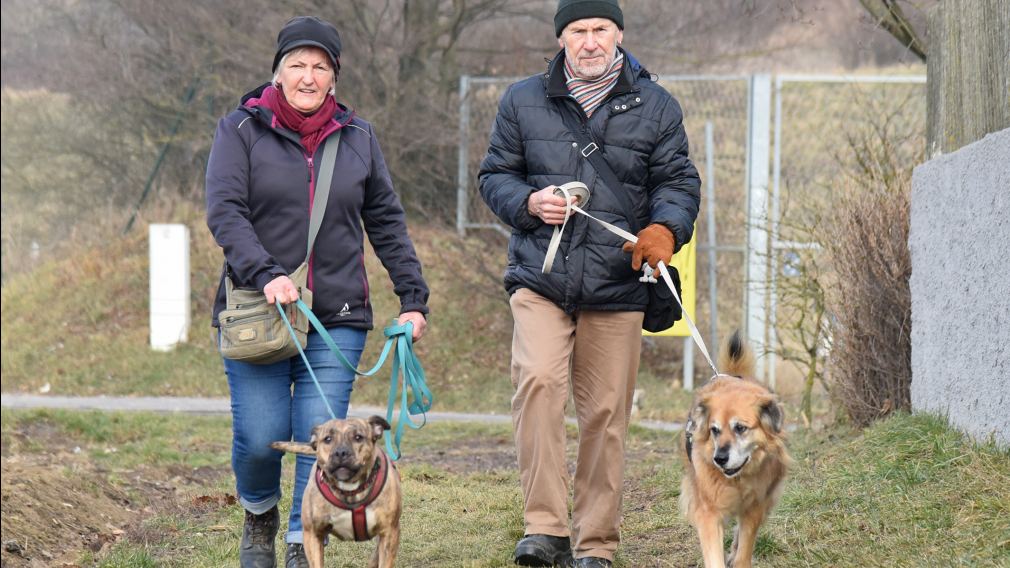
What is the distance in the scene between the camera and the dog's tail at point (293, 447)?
4703mm

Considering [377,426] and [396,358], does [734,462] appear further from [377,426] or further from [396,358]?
[396,358]

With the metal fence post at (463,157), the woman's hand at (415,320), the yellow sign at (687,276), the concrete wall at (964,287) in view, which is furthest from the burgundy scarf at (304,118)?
the metal fence post at (463,157)

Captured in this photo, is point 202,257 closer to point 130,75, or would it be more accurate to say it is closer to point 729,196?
point 130,75

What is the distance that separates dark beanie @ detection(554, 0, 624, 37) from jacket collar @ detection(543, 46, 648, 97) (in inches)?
5.8

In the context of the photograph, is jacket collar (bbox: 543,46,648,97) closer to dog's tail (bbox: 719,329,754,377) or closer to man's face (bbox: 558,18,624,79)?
man's face (bbox: 558,18,624,79)

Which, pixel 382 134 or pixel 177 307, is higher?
pixel 382 134

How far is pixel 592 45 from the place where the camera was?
5.14 metres

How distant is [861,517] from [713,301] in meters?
8.15

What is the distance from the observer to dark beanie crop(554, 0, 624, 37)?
5.12m

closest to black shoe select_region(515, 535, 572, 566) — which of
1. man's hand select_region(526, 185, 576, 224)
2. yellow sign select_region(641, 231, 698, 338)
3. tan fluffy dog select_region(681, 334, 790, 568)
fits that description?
tan fluffy dog select_region(681, 334, 790, 568)

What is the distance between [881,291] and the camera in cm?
767

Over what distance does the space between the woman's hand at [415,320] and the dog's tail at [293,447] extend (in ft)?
2.29

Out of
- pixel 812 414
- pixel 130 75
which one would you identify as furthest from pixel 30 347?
pixel 812 414

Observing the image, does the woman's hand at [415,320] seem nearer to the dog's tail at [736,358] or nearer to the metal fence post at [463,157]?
the dog's tail at [736,358]
